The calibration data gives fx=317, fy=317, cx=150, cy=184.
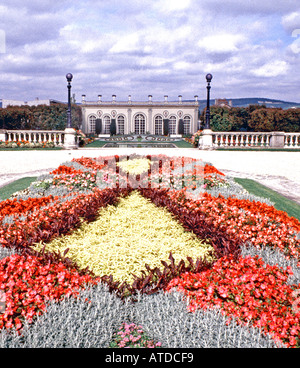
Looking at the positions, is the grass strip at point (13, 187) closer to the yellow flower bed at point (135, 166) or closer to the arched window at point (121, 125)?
the yellow flower bed at point (135, 166)

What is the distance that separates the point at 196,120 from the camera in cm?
6059

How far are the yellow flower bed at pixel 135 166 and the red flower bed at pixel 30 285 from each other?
5.63 meters

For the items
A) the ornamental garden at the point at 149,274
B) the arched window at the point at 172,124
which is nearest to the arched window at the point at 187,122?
the arched window at the point at 172,124

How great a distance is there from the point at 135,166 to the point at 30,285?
7026mm

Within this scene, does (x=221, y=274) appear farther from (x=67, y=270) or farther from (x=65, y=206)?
(x=65, y=206)

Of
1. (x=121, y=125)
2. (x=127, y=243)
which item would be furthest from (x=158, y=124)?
(x=127, y=243)

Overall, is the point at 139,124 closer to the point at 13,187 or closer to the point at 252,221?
the point at 13,187

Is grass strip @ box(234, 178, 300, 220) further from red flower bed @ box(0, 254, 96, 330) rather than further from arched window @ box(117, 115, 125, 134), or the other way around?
arched window @ box(117, 115, 125, 134)

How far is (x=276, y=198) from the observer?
7.50m

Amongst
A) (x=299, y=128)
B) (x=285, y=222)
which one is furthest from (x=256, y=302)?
(x=299, y=128)
